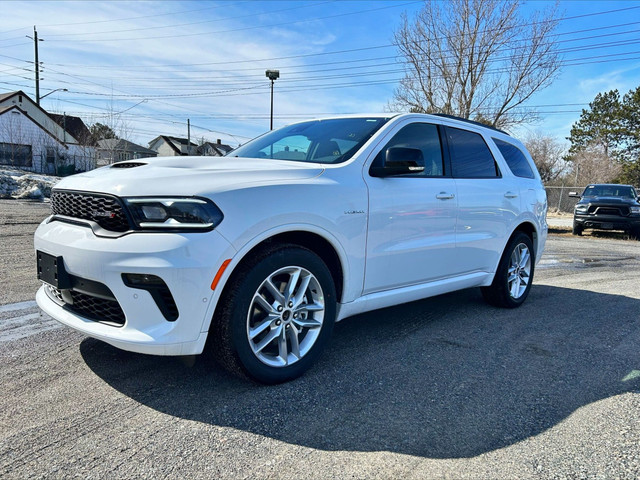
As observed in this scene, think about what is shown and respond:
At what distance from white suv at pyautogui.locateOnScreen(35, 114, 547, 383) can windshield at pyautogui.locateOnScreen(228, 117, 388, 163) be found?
2 cm

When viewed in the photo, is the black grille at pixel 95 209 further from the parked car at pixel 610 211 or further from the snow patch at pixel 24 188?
the snow patch at pixel 24 188

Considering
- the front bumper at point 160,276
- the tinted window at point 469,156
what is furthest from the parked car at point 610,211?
the front bumper at point 160,276

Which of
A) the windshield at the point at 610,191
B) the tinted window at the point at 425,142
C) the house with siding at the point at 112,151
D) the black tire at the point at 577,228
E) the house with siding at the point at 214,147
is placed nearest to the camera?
the tinted window at the point at 425,142

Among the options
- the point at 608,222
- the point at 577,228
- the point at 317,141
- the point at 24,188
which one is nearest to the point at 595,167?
the point at 577,228

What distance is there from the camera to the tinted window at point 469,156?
13.8 ft

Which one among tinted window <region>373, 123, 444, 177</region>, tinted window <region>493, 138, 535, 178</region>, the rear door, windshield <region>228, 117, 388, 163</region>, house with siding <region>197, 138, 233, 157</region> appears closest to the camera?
windshield <region>228, 117, 388, 163</region>

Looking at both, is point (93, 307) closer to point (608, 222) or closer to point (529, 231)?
point (529, 231)

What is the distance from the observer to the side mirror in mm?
3207

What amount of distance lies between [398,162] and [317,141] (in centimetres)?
79

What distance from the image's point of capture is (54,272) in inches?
104

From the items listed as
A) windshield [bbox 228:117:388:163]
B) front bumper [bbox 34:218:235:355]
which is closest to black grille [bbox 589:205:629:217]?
windshield [bbox 228:117:388:163]

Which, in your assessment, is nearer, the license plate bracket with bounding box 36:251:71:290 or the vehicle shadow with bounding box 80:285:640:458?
the vehicle shadow with bounding box 80:285:640:458

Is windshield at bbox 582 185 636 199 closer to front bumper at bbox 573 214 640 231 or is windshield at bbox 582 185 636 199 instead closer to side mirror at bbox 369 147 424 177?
front bumper at bbox 573 214 640 231

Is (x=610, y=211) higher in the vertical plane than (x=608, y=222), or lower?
higher
